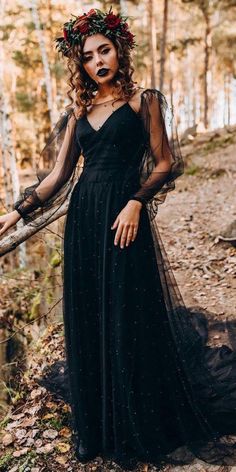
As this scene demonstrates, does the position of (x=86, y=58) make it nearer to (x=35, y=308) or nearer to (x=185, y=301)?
(x=185, y=301)

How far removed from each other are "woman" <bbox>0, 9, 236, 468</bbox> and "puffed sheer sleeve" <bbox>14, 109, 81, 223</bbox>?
39 millimetres

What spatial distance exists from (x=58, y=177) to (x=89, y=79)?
0.68 metres

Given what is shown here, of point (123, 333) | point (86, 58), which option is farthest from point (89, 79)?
point (123, 333)

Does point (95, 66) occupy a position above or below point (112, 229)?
above

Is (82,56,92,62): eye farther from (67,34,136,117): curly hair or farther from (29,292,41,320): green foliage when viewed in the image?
(29,292,41,320): green foliage

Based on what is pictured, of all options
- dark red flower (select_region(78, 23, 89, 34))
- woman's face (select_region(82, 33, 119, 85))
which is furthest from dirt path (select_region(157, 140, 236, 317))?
dark red flower (select_region(78, 23, 89, 34))

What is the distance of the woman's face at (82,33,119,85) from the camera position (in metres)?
2.63

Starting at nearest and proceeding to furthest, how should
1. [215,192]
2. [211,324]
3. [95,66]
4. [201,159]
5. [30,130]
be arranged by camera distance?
1. [95,66]
2. [211,324]
3. [215,192]
4. [201,159]
5. [30,130]

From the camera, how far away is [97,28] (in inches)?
103

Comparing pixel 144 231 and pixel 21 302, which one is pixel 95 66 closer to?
pixel 144 231

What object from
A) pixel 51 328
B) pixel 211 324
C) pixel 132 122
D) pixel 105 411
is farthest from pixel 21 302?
pixel 132 122

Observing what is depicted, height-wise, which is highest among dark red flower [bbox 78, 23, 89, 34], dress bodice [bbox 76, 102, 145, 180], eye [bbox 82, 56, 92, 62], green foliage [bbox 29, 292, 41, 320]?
dark red flower [bbox 78, 23, 89, 34]

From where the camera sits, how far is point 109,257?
274cm

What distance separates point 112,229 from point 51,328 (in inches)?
103
